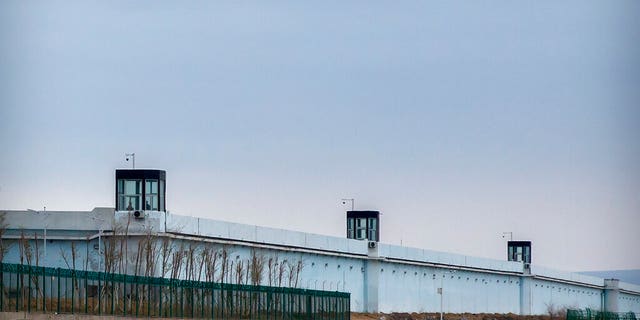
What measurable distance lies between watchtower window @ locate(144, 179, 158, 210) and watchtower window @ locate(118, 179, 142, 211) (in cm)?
30

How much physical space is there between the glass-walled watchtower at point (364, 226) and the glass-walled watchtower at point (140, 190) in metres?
30.3

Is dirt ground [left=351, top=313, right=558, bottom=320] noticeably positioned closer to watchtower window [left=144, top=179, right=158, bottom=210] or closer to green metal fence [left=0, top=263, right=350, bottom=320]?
green metal fence [left=0, top=263, right=350, bottom=320]

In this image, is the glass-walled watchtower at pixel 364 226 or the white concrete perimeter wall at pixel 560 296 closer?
the glass-walled watchtower at pixel 364 226

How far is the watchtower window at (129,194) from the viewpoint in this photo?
203ft

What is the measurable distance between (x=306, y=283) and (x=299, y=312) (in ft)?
45.6

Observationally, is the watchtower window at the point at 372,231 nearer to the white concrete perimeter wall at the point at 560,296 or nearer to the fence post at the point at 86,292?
the white concrete perimeter wall at the point at 560,296

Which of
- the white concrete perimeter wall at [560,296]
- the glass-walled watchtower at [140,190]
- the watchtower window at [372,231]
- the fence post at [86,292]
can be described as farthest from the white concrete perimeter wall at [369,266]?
the fence post at [86,292]

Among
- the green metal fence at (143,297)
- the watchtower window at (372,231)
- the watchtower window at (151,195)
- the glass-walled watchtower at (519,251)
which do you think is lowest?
the green metal fence at (143,297)

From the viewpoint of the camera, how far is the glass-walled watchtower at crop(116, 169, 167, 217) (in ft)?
203

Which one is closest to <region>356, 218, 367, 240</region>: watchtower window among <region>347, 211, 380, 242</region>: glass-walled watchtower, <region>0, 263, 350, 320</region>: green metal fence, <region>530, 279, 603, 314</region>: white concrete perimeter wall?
<region>347, 211, 380, 242</region>: glass-walled watchtower

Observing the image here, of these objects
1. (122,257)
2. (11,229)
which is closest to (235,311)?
(122,257)

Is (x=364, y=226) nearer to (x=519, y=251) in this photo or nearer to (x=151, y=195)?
(x=151, y=195)

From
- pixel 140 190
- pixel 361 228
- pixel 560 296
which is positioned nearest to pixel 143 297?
pixel 140 190

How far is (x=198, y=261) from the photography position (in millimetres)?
64625
